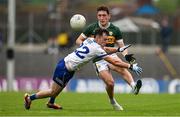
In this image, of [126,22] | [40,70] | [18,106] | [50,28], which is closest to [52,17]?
[50,28]

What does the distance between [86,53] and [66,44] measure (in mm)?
23424

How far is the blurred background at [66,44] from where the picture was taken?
3647cm

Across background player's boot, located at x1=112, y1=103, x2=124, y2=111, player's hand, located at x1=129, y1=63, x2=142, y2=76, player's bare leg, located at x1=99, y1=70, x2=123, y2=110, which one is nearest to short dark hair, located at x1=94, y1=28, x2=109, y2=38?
player's bare leg, located at x1=99, y1=70, x2=123, y2=110

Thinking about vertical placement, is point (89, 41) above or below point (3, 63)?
above

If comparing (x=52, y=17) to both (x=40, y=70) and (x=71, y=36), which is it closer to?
(x=71, y=36)

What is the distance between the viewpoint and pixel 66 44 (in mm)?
42094

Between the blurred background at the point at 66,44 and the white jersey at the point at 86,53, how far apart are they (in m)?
16.1

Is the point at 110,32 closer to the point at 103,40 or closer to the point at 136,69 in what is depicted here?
the point at 103,40

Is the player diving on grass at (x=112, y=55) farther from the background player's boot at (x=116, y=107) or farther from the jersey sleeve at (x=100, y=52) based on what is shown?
the jersey sleeve at (x=100, y=52)

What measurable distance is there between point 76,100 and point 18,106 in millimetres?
3558

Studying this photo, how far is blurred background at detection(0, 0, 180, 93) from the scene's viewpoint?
120ft

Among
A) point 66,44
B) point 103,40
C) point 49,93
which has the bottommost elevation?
A: point 66,44

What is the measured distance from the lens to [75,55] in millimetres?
18891

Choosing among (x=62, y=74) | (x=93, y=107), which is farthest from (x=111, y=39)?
(x=62, y=74)
